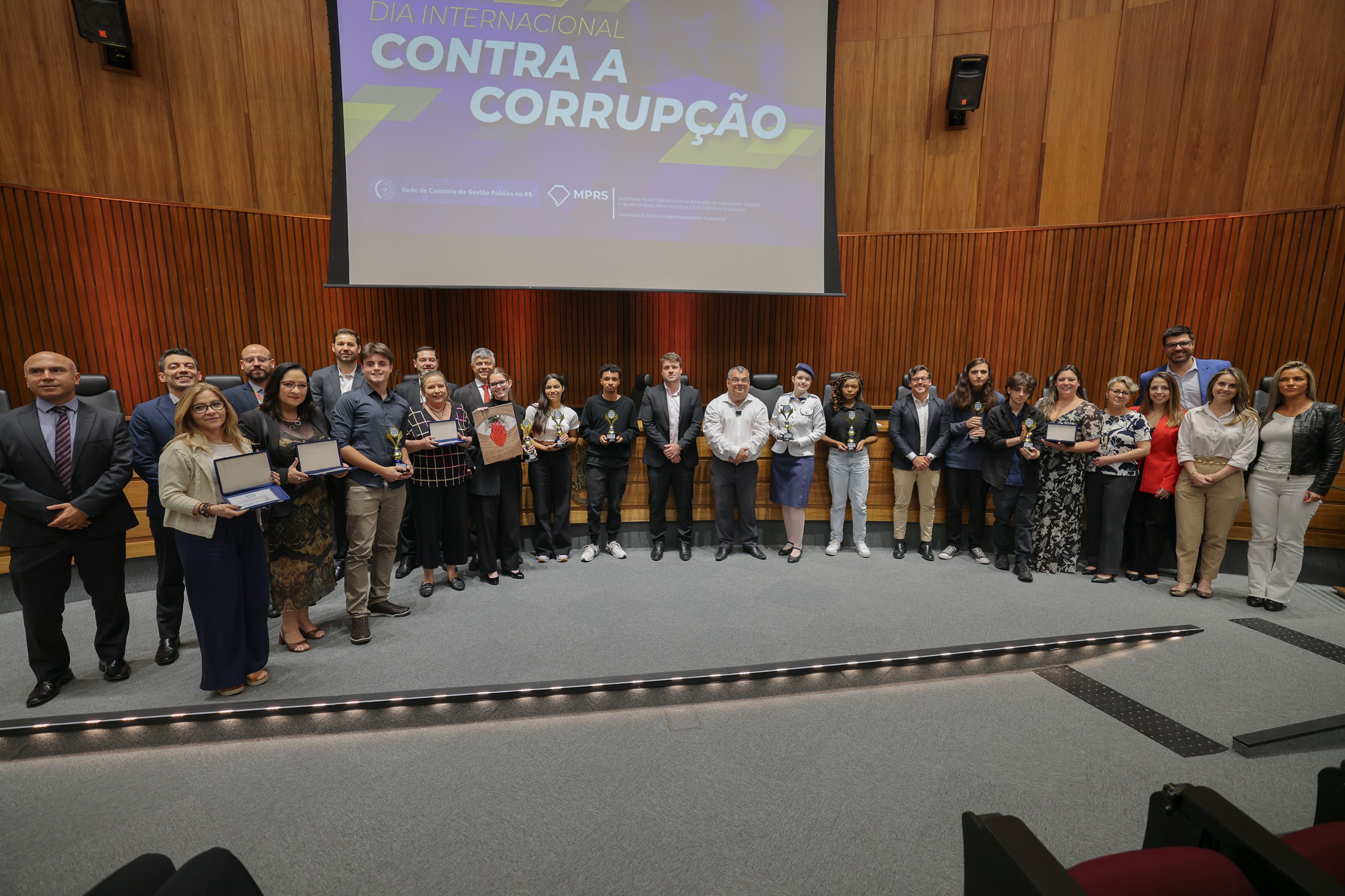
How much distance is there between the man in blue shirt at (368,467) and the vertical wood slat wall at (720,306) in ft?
9.50

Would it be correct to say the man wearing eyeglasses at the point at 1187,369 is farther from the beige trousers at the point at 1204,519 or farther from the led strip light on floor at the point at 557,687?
the led strip light on floor at the point at 557,687

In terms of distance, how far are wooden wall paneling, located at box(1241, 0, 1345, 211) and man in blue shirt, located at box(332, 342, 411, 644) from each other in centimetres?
721

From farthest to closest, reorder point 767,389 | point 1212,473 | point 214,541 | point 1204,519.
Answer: point 767,389, point 1204,519, point 1212,473, point 214,541

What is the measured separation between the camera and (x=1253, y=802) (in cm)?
199

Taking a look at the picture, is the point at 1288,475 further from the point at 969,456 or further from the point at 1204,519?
the point at 969,456

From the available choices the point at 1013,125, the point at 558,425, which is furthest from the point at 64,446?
the point at 1013,125

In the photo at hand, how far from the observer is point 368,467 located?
3.14m

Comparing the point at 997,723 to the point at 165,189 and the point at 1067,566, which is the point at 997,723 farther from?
the point at 165,189

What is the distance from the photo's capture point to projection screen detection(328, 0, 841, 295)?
461cm

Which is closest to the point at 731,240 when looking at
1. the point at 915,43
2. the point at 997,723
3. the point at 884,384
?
the point at 884,384

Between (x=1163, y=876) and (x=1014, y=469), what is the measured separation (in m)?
3.95

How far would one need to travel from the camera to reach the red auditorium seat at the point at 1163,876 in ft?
2.97

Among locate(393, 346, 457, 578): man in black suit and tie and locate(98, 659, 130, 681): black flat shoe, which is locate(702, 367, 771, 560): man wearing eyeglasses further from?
locate(98, 659, 130, 681): black flat shoe

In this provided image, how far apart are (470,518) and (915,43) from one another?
6.24 meters
